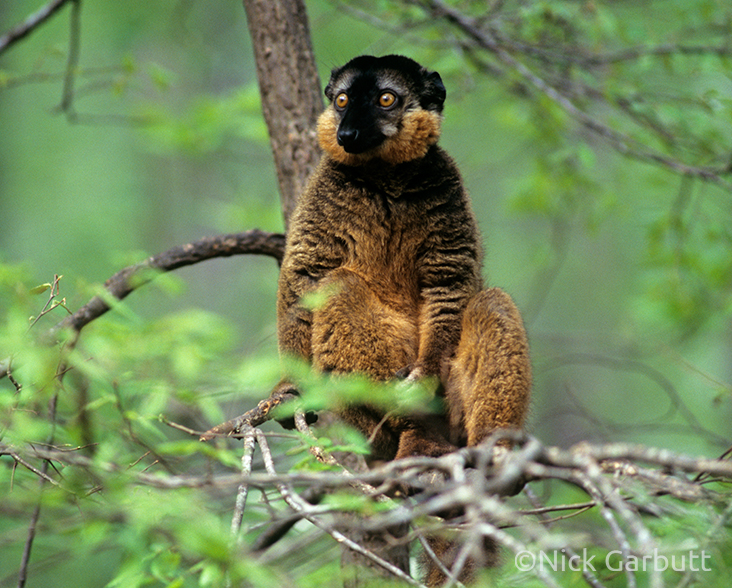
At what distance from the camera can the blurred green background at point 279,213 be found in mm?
4660

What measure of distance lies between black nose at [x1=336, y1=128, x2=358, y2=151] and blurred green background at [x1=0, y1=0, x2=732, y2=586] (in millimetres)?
1267

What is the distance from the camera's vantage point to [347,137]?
12.9 feet

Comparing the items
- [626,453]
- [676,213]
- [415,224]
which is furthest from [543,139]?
[626,453]

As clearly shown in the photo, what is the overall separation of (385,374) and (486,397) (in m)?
0.65

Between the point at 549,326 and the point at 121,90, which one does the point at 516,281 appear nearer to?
the point at 549,326

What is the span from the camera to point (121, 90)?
5.67 m

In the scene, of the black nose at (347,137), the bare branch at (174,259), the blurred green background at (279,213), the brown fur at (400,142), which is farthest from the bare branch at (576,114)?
the bare branch at (174,259)

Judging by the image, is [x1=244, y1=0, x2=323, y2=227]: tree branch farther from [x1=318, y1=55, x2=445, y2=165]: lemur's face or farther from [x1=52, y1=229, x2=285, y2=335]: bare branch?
[x1=318, y1=55, x2=445, y2=165]: lemur's face

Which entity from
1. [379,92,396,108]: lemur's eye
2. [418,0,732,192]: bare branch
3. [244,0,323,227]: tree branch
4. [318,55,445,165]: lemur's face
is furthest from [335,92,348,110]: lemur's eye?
[418,0,732,192]: bare branch

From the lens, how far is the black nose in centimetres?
395

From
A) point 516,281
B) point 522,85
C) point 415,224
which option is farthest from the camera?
point 516,281

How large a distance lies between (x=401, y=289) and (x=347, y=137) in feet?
3.40

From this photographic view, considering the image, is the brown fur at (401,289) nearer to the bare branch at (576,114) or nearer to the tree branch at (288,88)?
the tree branch at (288,88)

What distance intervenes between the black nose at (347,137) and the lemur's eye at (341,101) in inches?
15.7
